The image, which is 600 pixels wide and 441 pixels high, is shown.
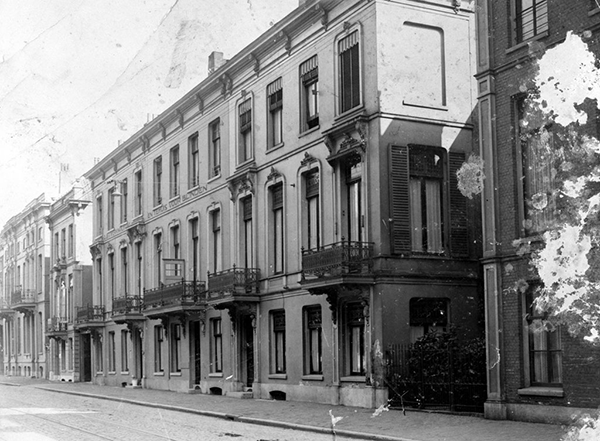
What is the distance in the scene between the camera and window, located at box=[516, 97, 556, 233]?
17.6 meters

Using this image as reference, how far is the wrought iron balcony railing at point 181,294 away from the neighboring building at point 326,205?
81mm

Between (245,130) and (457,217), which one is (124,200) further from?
(457,217)

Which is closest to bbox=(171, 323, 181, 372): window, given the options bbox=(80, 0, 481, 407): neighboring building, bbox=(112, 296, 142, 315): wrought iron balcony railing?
bbox=(80, 0, 481, 407): neighboring building

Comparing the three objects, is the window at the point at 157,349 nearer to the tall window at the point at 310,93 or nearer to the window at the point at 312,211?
the window at the point at 312,211

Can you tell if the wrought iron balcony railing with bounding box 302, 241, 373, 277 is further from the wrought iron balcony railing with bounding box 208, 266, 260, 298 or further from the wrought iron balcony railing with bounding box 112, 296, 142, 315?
the wrought iron balcony railing with bounding box 112, 296, 142, 315

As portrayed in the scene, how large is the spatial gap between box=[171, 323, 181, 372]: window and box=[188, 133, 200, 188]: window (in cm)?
661

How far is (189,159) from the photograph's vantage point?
37875 mm

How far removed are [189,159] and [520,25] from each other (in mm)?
21190

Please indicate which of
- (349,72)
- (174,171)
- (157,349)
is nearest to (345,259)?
(349,72)

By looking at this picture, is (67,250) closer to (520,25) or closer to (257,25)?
(257,25)

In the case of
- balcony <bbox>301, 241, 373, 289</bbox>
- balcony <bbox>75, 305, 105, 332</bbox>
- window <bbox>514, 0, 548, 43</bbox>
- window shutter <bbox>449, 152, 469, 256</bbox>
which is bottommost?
balcony <bbox>75, 305, 105, 332</bbox>

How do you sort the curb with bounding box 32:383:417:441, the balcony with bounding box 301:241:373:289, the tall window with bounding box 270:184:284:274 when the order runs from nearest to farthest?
the curb with bounding box 32:383:417:441
the balcony with bounding box 301:241:373:289
the tall window with bounding box 270:184:284:274

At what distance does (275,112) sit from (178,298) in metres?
9.60

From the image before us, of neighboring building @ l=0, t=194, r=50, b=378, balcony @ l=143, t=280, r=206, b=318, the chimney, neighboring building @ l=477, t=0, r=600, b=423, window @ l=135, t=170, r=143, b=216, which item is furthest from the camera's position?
neighboring building @ l=0, t=194, r=50, b=378
